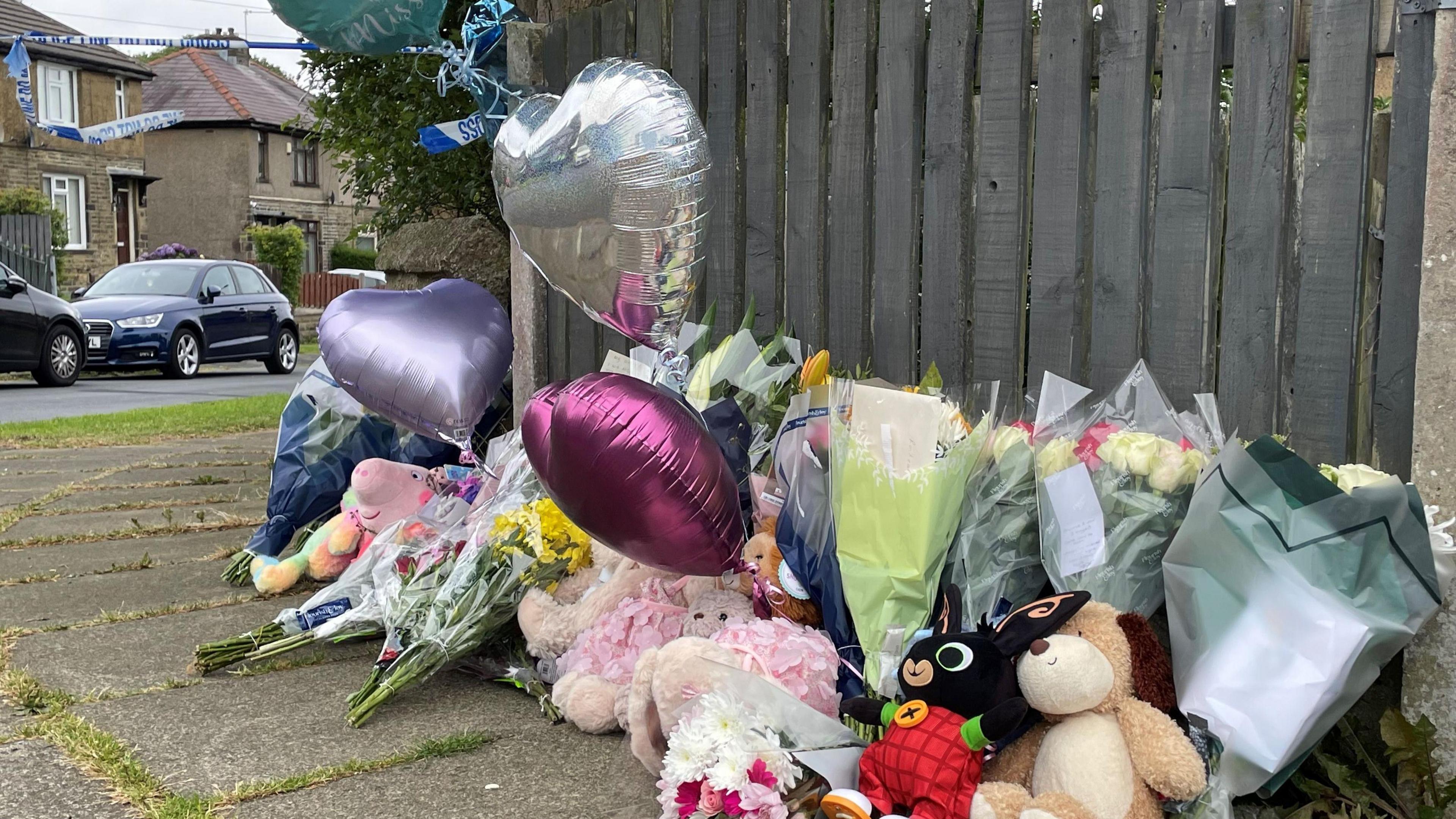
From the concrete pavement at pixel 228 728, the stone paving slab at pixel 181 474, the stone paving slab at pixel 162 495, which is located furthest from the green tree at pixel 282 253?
the concrete pavement at pixel 228 728

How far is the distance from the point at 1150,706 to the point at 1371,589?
0.39 meters

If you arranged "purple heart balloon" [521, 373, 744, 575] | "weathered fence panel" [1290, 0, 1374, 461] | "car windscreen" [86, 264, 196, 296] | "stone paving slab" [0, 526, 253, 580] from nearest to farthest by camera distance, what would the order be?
"weathered fence panel" [1290, 0, 1374, 461]
"purple heart balloon" [521, 373, 744, 575]
"stone paving slab" [0, 526, 253, 580]
"car windscreen" [86, 264, 196, 296]

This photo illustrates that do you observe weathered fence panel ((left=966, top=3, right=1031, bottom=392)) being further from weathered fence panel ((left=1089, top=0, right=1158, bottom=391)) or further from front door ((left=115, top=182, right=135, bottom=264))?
front door ((left=115, top=182, right=135, bottom=264))

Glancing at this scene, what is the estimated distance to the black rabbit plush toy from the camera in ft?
5.99

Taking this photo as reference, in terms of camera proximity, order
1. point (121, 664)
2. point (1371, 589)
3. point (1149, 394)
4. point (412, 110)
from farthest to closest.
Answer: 1. point (412, 110)
2. point (121, 664)
3. point (1149, 394)
4. point (1371, 589)

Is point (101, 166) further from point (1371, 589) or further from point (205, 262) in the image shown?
point (1371, 589)

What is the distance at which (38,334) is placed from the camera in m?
12.4

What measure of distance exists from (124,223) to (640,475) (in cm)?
3114

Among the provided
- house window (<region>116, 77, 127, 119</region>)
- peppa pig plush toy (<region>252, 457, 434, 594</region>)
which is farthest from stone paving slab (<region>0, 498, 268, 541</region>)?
house window (<region>116, 77, 127, 119</region>)

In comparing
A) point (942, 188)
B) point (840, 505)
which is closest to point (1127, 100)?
point (942, 188)

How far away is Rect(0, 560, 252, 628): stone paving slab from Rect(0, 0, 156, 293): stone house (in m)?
23.5

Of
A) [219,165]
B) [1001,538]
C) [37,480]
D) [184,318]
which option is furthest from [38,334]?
[219,165]

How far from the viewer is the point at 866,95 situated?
2.92 m

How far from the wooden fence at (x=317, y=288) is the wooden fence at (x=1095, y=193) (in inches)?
1080
